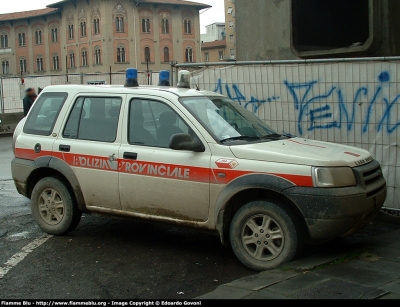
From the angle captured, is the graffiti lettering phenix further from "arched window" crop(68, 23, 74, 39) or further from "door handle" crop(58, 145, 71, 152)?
"arched window" crop(68, 23, 74, 39)

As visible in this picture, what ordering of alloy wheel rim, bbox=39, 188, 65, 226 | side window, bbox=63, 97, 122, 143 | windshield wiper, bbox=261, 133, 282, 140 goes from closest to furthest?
windshield wiper, bbox=261, 133, 282, 140 < side window, bbox=63, 97, 122, 143 < alloy wheel rim, bbox=39, 188, 65, 226

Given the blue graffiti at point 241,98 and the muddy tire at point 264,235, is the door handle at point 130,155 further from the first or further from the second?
the blue graffiti at point 241,98

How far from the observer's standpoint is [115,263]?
19.5 feet

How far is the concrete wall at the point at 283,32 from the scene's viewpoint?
993cm

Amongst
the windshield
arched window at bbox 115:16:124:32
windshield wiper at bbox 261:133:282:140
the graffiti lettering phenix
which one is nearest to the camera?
the windshield

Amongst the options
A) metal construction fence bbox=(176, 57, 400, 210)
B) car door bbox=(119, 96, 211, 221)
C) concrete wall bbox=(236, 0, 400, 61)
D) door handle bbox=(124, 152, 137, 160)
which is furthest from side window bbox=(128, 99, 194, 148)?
concrete wall bbox=(236, 0, 400, 61)

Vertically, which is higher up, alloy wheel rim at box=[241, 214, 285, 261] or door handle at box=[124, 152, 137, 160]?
door handle at box=[124, 152, 137, 160]

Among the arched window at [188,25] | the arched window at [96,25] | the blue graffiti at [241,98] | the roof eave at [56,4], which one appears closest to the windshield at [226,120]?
the blue graffiti at [241,98]

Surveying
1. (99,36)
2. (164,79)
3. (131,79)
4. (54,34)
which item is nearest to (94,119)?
(131,79)

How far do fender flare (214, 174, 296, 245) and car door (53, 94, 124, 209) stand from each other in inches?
50.3

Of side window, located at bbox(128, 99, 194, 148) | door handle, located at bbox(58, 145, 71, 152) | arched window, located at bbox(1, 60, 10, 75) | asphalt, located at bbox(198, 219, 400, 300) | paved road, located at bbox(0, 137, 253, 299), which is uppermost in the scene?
arched window, located at bbox(1, 60, 10, 75)

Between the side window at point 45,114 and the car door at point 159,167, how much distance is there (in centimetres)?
108

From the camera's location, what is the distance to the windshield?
19.6 ft

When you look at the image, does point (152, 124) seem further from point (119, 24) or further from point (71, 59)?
point (71, 59)
